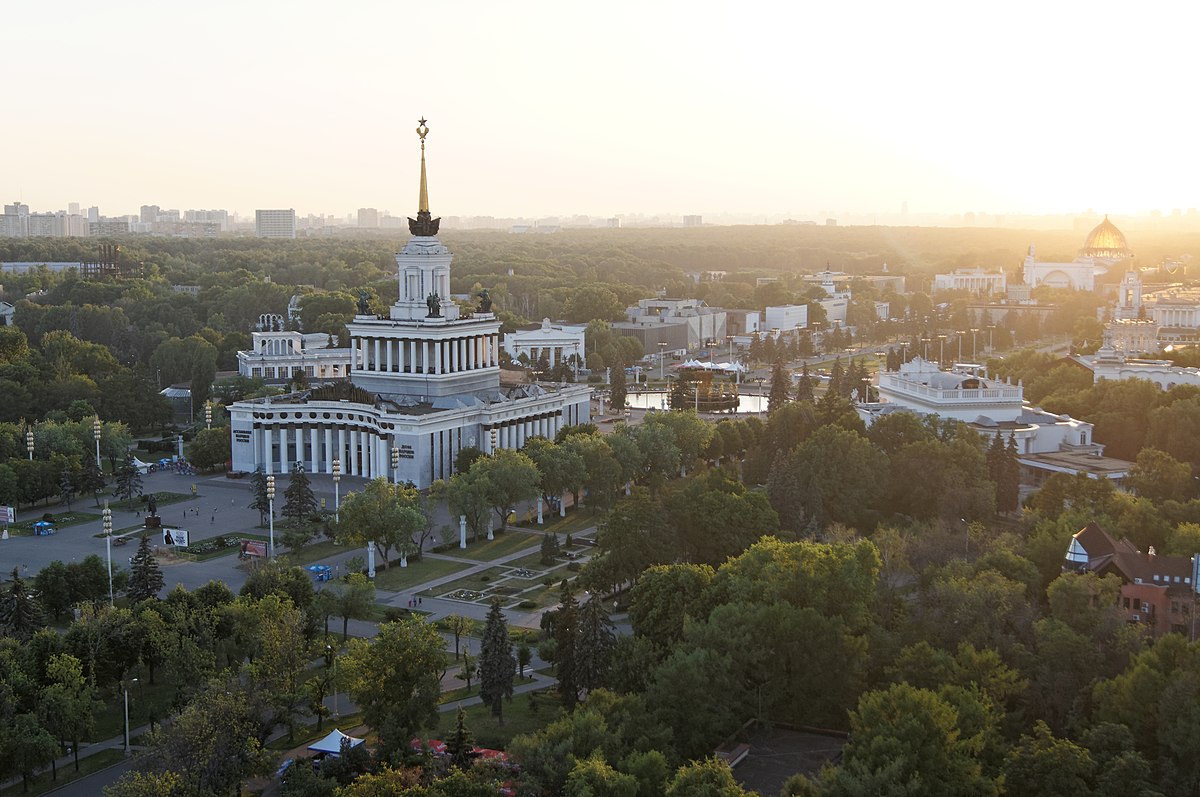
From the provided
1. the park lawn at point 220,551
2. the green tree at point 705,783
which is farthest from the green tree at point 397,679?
the park lawn at point 220,551

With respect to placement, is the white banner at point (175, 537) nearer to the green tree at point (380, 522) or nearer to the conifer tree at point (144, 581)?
the green tree at point (380, 522)

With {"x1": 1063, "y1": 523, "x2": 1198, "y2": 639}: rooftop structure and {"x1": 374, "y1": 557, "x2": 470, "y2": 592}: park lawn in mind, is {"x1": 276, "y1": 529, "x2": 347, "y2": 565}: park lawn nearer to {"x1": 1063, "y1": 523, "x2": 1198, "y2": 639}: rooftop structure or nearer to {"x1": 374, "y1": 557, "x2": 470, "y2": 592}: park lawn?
{"x1": 374, "y1": 557, "x2": 470, "y2": 592}: park lawn

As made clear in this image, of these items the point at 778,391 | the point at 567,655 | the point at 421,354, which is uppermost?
the point at 421,354

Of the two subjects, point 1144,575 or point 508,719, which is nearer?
point 508,719

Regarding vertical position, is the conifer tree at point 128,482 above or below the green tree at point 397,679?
below

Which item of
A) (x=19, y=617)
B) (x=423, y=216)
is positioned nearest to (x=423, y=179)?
(x=423, y=216)

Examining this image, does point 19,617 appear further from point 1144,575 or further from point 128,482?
point 1144,575
